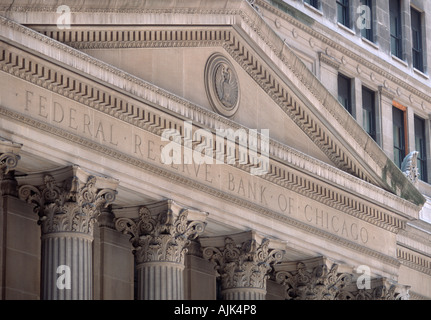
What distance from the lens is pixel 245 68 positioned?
4447cm

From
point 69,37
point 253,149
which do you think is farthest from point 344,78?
point 69,37

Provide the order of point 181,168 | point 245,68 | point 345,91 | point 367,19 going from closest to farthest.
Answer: point 181,168
point 245,68
point 345,91
point 367,19

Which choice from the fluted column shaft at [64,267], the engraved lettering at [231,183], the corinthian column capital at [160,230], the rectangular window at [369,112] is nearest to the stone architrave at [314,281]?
the engraved lettering at [231,183]

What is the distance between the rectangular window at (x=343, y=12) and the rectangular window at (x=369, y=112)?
9.39 feet

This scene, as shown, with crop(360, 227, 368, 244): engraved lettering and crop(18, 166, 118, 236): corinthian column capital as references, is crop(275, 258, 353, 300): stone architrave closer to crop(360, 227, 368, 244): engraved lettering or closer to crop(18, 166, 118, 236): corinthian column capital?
crop(360, 227, 368, 244): engraved lettering

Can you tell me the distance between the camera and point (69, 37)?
38469 millimetres

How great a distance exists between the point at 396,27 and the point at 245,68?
79.2 ft

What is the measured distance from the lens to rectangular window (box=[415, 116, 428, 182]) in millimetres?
65125

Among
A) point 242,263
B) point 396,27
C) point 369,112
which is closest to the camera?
point 242,263

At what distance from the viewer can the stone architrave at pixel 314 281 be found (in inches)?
1859

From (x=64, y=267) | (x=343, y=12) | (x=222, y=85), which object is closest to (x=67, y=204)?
(x=64, y=267)

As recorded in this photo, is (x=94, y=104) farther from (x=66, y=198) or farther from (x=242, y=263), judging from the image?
(x=242, y=263)

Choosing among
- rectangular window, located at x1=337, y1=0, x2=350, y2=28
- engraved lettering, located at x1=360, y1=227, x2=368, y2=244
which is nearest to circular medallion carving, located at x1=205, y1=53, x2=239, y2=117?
engraved lettering, located at x1=360, y1=227, x2=368, y2=244

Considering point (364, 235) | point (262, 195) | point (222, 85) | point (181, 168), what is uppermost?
point (222, 85)
